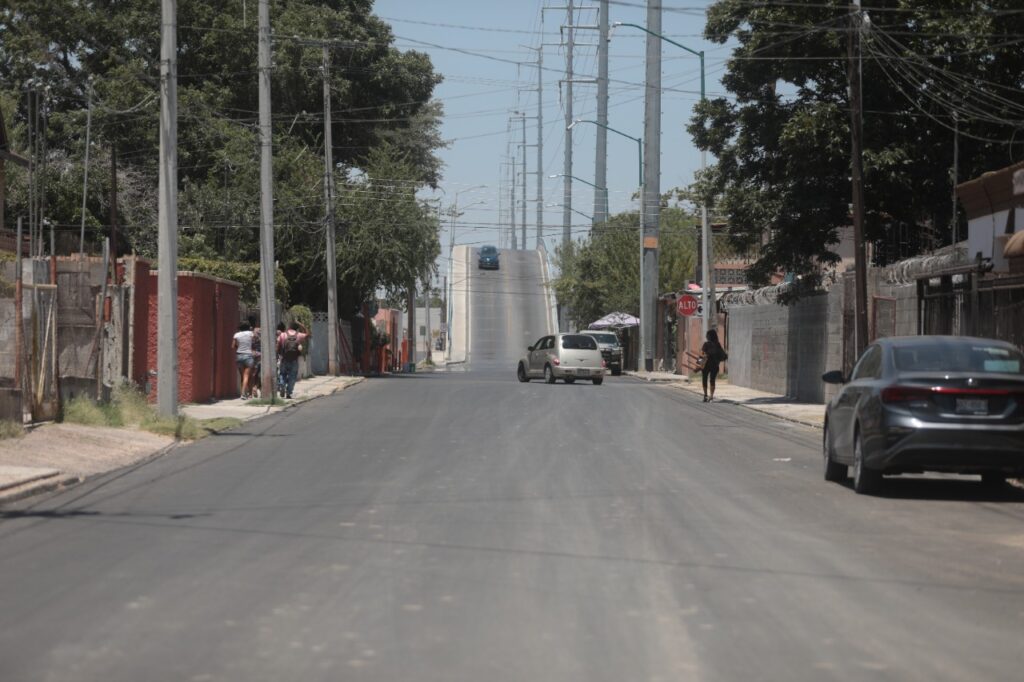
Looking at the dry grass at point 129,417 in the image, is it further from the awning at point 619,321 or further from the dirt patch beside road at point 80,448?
the awning at point 619,321

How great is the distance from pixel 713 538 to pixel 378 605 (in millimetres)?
3779

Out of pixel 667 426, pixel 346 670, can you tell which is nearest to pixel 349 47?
pixel 667 426

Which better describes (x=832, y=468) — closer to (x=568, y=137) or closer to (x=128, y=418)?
(x=128, y=418)

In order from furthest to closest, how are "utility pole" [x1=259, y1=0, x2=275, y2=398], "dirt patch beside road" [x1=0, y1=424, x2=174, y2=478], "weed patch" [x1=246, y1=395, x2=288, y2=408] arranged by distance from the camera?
"utility pole" [x1=259, y1=0, x2=275, y2=398] < "weed patch" [x1=246, y1=395, x2=288, y2=408] < "dirt patch beside road" [x1=0, y1=424, x2=174, y2=478]

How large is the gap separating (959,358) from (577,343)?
32.5 meters

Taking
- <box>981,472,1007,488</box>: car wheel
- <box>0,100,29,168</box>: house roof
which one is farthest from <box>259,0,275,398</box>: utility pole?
<box>981,472,1007,488</box>: car wheel

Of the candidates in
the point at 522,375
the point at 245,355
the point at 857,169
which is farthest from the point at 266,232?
the point at 522,375

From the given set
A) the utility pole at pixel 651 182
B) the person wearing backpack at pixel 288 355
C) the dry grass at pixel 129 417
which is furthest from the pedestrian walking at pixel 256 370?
the utility pole at pixel 651 182

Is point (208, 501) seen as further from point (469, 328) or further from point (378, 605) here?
point (469, 328)

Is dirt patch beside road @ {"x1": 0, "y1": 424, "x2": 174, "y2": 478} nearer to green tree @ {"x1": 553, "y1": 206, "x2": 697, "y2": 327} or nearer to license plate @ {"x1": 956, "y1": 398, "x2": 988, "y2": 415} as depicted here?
license plate @ {"x1": 956, "y1": 398, "x2": 988, "y2": 415}

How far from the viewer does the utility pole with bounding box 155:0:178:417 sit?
23156 millimetres

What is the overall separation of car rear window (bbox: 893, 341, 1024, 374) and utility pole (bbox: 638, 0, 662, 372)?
40.1 meters

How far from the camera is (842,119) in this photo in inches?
1259

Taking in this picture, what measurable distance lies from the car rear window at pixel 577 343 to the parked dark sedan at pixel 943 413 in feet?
105
